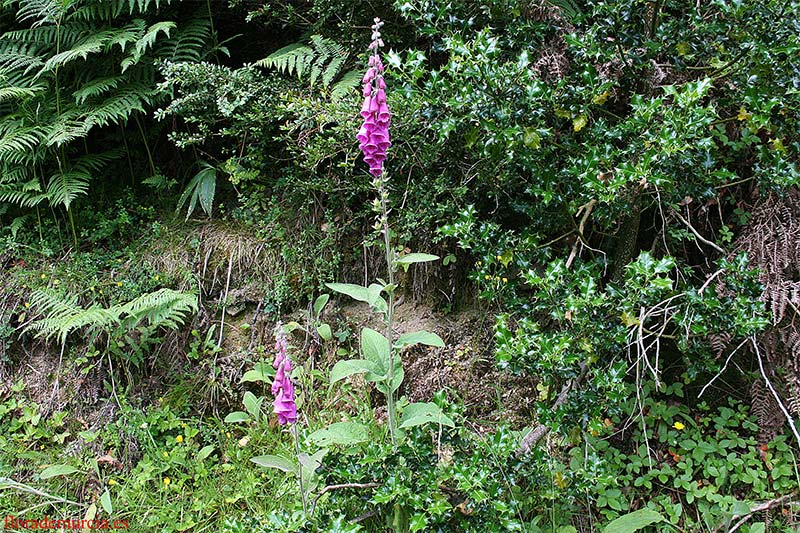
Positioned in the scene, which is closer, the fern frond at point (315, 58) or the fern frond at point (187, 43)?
the fern frond at point (315, 58)

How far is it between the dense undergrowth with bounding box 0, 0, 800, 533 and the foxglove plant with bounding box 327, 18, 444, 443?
0.06 feet

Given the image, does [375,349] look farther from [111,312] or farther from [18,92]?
[18,92]

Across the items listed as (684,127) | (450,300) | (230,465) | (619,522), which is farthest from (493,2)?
(230,465)

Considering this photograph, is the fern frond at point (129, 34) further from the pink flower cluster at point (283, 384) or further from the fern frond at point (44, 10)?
the pink flower cluster at point (283, 384)

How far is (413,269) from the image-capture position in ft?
10.1

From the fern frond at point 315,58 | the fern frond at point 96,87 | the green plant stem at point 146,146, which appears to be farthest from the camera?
the green plant stem at point 146,146

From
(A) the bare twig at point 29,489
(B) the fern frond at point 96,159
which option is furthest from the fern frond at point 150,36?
(A) the bare twig at point 29,489

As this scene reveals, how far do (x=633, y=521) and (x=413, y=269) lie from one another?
58.6 inches

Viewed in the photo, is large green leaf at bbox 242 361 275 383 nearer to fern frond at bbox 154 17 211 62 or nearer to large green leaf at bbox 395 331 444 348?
large green leaf at bbox 395 331 444 348

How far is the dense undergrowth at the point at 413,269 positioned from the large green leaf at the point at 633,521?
0.01 m

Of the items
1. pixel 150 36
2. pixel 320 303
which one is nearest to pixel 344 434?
pixel 320 303

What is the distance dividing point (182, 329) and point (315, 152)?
1.25m

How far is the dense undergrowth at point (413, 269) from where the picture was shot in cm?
209

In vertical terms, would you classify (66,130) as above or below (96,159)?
above
